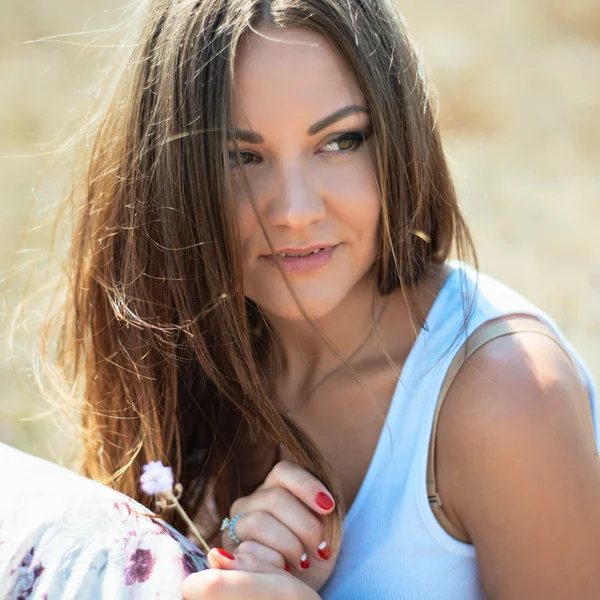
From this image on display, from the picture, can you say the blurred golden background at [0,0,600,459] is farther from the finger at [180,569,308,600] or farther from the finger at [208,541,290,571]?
the finger at [180,569,308,600]

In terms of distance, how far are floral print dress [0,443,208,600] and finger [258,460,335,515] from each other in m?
0.34

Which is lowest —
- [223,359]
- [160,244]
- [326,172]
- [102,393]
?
[102,393]

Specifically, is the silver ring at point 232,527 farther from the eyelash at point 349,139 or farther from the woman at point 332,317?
the eyelash at point 349,139

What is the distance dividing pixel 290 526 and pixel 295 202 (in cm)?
67

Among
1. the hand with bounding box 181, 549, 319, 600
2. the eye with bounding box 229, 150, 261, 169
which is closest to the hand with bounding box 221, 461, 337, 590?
the hand with bounding box 181, 549, 319, 600

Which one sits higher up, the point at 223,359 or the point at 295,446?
the point at 223,359

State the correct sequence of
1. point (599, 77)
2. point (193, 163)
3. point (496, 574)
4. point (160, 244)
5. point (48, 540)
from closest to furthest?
point (48, 540)
point (496, 574)
point (193, 163)
point (160, 244)
point (599, 77)

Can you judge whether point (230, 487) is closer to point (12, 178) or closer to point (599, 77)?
point (12, 178)

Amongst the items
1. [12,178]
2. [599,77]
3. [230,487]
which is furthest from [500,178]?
[230,487]

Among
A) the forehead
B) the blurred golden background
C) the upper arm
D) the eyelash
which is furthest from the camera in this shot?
the blurred golden background

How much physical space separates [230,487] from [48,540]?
0.93m

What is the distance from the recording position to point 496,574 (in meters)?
1.80

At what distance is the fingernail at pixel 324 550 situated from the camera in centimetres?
187

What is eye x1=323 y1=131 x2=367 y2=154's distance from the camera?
193cm
